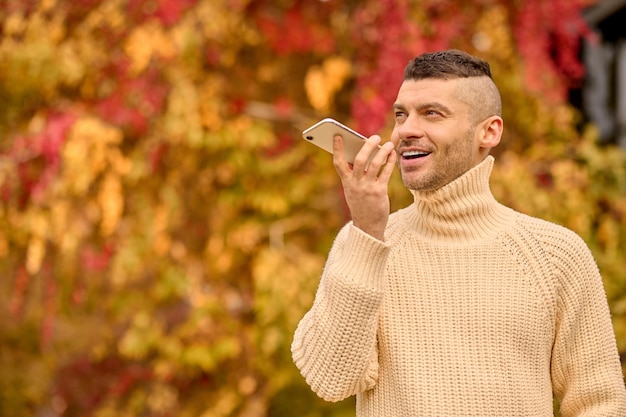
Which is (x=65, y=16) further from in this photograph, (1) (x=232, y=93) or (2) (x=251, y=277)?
(2) (x=251, y=277)

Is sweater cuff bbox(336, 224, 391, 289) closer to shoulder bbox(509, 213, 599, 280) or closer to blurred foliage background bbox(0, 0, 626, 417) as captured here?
shoulder bbox(509, 213, 599, 280)

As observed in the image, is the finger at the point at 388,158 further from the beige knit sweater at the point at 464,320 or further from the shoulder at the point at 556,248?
the shoulder at the point at 556,248

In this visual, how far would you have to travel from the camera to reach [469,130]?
186cm

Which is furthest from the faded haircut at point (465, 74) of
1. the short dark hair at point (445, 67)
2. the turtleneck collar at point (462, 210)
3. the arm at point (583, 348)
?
the arm at point (583, 348)

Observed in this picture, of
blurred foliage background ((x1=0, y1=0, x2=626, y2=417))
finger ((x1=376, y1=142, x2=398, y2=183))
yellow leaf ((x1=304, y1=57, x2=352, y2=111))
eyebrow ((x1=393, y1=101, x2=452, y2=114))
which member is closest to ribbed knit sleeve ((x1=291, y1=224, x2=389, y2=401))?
finger ((x1=376, y1=142, x2=398, y2=183))

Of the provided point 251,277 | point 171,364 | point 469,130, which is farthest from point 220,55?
point 469,130

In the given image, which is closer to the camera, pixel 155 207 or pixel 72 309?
pixel 155 207

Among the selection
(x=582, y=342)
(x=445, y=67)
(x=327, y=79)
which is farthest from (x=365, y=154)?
(x=327, y=79)

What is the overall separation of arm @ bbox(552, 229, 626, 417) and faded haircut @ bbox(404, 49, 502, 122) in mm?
363

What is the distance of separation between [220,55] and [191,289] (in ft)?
4.55

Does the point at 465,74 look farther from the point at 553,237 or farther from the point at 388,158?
the point at 553,237

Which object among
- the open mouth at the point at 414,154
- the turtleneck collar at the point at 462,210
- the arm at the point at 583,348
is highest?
the open mouth at the point at 414,154

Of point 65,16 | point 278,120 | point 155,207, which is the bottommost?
point 155,207

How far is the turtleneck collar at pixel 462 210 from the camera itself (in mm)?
1861
